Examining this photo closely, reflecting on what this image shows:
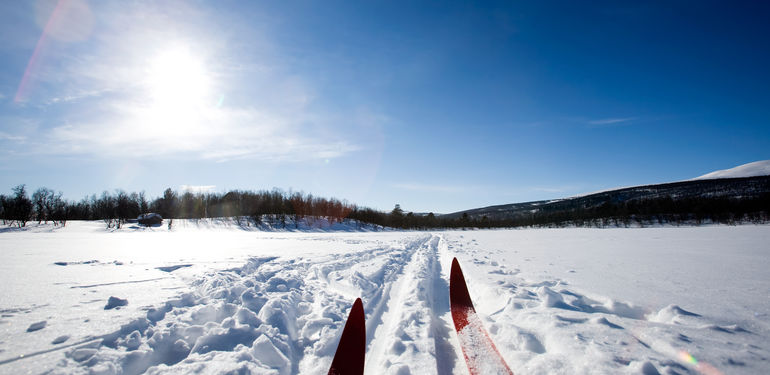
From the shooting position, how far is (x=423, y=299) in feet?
15.4

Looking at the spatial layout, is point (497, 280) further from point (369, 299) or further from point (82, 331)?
point (82, 331)

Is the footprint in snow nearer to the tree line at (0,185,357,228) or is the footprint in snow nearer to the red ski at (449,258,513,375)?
the red ski at (449,258,513,375)

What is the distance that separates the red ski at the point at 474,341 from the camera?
101 inches

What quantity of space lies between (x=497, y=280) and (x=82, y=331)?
631 cm

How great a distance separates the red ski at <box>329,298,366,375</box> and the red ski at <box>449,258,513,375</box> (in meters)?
1.06

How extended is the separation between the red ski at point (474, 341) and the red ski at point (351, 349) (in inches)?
41.8

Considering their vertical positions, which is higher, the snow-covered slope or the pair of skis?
the snow-covered slope

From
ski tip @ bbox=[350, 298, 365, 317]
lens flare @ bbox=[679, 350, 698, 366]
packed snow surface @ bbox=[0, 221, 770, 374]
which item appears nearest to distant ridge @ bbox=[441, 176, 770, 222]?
packed snow surface @ bbox=[0, 221, 770, 374]

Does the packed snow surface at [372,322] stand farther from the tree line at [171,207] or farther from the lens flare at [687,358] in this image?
the tree line at [171,207]

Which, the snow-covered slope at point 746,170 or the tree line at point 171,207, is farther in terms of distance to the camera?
the snow-covered slope at point 746,170

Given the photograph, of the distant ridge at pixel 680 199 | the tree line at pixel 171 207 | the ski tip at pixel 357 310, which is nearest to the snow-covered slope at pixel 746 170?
the distant ridge at pixel 680 199

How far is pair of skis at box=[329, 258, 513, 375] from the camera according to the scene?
2.53m

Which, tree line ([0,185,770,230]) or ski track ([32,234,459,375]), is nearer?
ski track ([32,234,459,375])

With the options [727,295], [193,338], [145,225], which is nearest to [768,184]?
[727,295]
